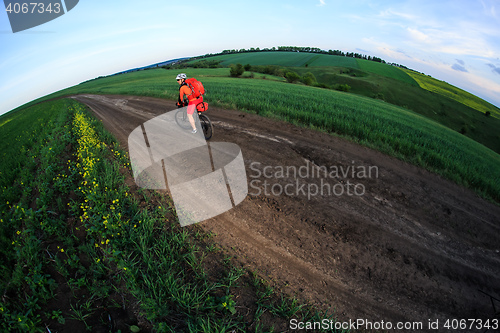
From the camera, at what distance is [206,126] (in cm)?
781

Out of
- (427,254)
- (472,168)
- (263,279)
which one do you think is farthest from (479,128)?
(263,279)

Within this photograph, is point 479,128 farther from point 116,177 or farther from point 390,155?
point 116,177

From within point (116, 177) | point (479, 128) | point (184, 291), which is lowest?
point (479, 128)

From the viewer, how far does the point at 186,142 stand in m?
7.52

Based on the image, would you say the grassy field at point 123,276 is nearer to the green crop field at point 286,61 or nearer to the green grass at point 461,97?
the green crop field at point 286,61

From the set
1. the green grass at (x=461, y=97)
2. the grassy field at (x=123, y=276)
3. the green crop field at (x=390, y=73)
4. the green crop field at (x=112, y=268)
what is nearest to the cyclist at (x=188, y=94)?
the green crop field at (x=112, y=268)

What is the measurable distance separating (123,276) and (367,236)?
168 inches

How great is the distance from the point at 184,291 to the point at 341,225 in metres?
3.14

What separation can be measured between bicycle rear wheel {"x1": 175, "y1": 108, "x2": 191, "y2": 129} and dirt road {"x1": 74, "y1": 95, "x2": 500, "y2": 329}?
3.53 meters

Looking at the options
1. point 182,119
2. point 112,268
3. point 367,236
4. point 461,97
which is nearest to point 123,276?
point 112,268

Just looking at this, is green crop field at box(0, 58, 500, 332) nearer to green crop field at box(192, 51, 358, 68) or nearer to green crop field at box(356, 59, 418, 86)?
green crop field at box(192, 51, 358, 68)

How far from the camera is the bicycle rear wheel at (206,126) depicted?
7723 millimetres

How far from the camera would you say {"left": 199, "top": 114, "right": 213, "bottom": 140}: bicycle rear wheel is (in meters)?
7.72

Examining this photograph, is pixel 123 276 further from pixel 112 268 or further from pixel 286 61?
pixel 286 61
